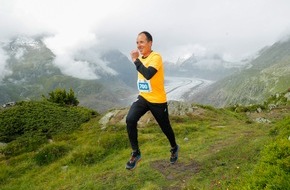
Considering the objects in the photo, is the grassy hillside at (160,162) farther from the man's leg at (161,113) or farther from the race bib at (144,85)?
the race bib at (144,85)

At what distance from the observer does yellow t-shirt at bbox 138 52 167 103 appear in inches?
392

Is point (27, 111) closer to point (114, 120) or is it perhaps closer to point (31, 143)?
point (31, 143)

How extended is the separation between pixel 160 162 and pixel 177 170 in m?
1.11

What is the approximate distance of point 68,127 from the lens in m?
25.0

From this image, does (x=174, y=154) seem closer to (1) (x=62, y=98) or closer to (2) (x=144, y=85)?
(2) (x=144, y=85)

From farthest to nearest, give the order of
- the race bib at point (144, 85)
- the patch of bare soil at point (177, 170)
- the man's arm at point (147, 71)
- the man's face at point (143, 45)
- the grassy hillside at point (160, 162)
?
the patch of bare soil at point (177, 170), the man's face at point (143, 45), the race bib at point (144, 85), the man's arm at point (147, 71), the grassy hillside at point (160, 162)

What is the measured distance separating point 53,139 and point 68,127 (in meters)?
2.56

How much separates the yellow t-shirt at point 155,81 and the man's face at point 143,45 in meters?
0.18

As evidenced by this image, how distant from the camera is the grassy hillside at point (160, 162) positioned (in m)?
7.23

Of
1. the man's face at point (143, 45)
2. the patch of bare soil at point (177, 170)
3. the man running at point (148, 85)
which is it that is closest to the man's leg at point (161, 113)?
the man running at point (148, 85)

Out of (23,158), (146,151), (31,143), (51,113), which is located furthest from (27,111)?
(146,151)

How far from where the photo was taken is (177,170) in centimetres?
1137

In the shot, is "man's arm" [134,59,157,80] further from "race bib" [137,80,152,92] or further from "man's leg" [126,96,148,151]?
"man's leg" [126,96,148,151]

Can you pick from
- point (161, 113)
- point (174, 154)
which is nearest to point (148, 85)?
point (161, 113)
